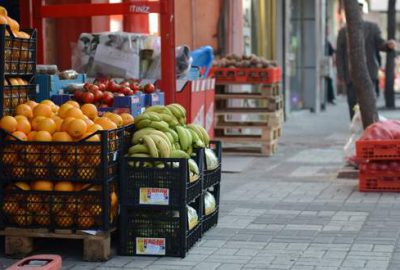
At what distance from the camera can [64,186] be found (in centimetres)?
709

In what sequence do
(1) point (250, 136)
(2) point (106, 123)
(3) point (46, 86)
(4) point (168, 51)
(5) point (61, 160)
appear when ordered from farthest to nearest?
(1) point (250, 136) < (4) point (168, 51) < (3) point (46, 86) < (2) point (106, 123) < (5) point (61, 160)

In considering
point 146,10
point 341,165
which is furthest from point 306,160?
point 146,10

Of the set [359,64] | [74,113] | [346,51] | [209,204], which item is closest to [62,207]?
[74,113]

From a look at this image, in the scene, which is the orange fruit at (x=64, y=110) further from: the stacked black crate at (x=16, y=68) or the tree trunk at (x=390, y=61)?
the tree trunk at (x=390, y=61)

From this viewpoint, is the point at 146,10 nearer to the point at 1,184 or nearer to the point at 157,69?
the point at 157,69

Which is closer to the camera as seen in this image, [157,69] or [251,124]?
[157,69]

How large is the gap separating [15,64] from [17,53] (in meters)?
0.09

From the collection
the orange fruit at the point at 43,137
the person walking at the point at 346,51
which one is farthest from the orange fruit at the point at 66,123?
the person walking at the point at 346,51

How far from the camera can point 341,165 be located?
42.8 ft

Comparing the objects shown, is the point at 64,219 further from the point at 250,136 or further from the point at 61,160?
the point at 250,136

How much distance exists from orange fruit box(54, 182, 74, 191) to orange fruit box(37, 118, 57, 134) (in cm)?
41

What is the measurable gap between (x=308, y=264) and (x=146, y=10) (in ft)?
13.6

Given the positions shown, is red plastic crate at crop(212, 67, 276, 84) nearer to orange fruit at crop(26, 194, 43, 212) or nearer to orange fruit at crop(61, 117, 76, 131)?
orange fruit at crop(61, 117, 76, 131)

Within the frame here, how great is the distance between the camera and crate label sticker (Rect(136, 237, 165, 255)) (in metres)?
7.19
